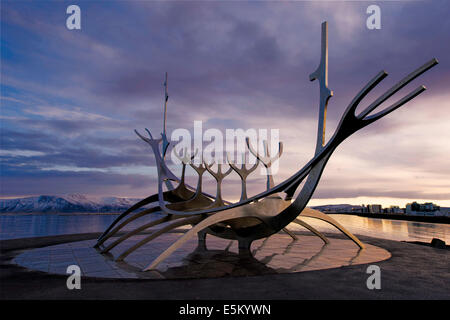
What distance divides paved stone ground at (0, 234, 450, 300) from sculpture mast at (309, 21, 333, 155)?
14.1ft

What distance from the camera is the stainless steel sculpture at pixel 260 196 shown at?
339 inches

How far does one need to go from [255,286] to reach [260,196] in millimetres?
4396

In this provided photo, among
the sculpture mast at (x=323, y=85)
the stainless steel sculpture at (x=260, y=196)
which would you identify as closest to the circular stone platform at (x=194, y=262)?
the stainless steel sculpture at (x=260, y=196)

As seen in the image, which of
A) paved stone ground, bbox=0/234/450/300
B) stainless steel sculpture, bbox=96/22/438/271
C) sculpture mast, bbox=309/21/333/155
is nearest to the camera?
paved stone ground, bbox=0/234/450/300

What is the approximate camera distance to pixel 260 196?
10.8m

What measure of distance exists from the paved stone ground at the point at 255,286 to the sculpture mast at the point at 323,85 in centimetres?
430

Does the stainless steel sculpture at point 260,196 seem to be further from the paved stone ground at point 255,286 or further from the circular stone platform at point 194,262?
the paved stone ground at point 255,286

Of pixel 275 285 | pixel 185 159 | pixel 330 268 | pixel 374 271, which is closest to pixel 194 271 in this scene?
pixel 275 285

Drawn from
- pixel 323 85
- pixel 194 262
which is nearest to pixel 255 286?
pixel 194 262

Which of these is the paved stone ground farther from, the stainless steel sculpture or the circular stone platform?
the stainless steel sculpture

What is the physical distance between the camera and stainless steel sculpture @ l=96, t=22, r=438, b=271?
8.62 metres

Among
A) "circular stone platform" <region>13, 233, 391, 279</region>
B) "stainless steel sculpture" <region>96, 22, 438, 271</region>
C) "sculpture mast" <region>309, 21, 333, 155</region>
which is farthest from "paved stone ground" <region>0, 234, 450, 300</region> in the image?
"sculpture mast" <region>309, 21, 333, 155</region>
